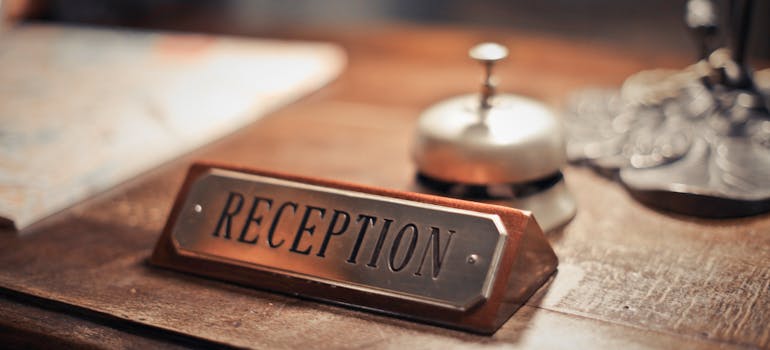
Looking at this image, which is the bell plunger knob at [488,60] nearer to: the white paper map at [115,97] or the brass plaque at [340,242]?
the brass plaque at [340,242]

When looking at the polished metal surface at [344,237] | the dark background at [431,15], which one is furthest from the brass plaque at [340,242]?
the dark background at [431,15]

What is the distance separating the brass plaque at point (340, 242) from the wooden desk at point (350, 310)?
0.02 m

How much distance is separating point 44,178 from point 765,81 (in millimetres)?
913

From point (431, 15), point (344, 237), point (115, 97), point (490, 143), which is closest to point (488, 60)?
point (490, 143)

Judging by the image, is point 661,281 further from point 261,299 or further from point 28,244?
point 28,244

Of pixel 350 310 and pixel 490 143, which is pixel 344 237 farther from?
pixel 490 143

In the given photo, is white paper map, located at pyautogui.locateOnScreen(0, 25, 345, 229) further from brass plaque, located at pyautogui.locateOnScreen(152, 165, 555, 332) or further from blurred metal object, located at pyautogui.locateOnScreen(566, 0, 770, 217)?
blurred metal object, located at pyautogui.locateOnScreen(566, 0, 770, 217)

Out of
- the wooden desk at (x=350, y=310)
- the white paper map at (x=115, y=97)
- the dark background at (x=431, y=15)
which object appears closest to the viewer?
the wooden desk at (x=350, y=310)

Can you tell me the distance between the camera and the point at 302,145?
0.98 m

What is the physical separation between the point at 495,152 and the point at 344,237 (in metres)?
0.16

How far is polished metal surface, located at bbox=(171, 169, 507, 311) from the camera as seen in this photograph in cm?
57

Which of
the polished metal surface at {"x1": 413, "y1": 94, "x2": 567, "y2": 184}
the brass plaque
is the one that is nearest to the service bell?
the polished metal surface at {"x1": 413, "y1": 94, "x2": 567, "y2": 184}

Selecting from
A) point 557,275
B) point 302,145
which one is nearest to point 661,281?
point 557,275

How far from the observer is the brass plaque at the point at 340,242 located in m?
0.57
